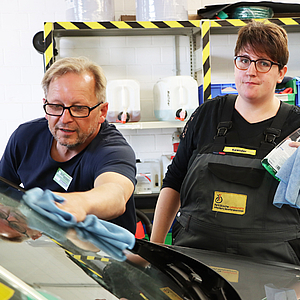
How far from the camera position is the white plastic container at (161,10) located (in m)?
2.84

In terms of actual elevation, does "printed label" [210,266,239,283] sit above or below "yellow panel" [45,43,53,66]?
below

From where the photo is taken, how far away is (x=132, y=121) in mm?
2910

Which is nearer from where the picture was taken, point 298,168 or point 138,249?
point 138,249

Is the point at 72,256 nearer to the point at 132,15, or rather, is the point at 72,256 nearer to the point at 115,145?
the point at 115,145

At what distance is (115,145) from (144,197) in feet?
5.13

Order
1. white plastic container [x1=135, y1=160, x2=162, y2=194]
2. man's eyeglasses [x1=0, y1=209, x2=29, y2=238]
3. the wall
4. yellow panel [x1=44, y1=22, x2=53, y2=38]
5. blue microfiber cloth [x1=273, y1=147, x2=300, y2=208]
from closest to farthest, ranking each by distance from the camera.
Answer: man's eyeglasses [x1=0, y1=209, x2=29, y2=238], blue microfiber cloth [x1=273, y1=147, x2=300, y2=208], yellow panel [x1=44, y1=22, x2=53, y2=38], white plastic container [x1=135, y1=160, x2=162, y2=194], the wall


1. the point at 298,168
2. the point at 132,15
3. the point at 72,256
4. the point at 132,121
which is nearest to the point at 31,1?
the point at 132,15

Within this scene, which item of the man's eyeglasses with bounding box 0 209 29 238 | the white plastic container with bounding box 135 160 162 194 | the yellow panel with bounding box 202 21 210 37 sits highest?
the yellow panel with bounding box 202 21 210 37

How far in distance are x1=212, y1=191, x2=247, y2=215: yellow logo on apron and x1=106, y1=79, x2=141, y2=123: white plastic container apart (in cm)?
164

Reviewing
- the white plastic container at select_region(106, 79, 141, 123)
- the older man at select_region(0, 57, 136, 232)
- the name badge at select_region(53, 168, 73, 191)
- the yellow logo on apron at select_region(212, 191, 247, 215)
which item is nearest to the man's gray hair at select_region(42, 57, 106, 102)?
the older man at select_region(0, 57, 136, 232)

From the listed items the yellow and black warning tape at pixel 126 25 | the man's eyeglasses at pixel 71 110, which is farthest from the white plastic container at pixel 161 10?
the man's eyeglasses at pixel 71 110

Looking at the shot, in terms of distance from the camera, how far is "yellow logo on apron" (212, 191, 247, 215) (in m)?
1.26

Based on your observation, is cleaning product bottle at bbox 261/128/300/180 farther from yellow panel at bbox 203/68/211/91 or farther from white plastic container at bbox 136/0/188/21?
white plastic container at bbox 136/0/188/21

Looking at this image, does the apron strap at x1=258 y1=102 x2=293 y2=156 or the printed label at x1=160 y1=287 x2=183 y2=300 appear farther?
the apron strap at x1=258 y1=102 x2=293 y2=156
